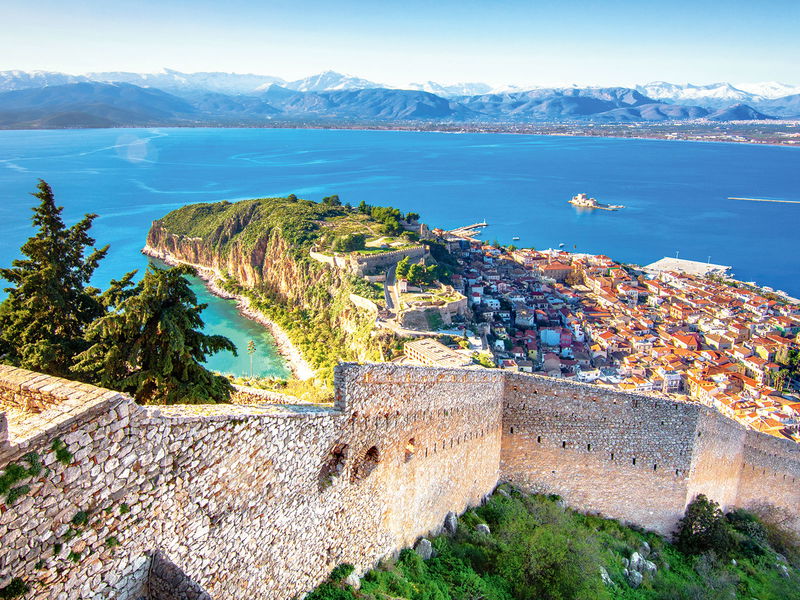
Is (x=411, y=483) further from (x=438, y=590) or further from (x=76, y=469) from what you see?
(x=76, y=469)

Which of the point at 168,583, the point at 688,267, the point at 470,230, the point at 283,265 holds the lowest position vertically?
the point at 688,267

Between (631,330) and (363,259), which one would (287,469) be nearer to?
(363,259)

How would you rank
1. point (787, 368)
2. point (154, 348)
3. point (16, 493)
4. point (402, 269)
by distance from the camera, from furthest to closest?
1. point (402, 269)
2. point (787, 368)
3. point (154, 348)
4. point (16, 493)

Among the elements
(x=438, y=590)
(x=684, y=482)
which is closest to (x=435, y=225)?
(x=684, y=482)

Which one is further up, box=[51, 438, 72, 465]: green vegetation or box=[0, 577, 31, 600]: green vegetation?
box=[51, 438, 72, 465]: green vegetation

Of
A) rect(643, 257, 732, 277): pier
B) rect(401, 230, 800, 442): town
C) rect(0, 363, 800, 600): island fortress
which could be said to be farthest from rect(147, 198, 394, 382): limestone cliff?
rect(643, 257, 732, 277): pier

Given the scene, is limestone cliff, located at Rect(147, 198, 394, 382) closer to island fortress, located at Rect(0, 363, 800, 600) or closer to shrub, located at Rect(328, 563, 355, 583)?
island fortress, located at Rect(0, 363, 800, 600)

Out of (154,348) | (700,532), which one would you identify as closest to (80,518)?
(154,348)
